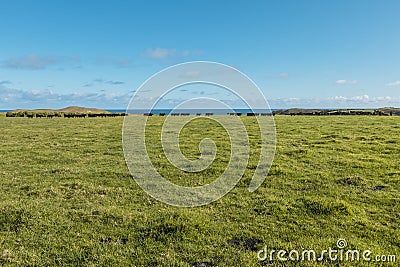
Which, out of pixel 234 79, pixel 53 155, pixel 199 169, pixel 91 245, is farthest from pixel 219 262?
pixel 53 155

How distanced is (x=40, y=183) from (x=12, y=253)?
620cm

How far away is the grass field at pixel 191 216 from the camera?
7.33 m

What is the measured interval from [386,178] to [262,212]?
725 cm

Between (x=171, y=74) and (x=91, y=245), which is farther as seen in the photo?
(x=171, y=74)

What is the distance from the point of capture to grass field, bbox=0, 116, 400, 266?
733 cm

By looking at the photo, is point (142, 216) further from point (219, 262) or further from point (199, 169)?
point (199, 169)

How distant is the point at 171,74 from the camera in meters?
10.7

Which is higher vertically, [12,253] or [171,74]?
[171,74]

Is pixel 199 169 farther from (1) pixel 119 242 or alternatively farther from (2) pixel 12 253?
(2) pixel 12 253

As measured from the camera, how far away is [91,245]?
7.61 metres

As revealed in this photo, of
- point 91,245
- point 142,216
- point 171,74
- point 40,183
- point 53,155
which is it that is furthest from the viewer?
point 53,155

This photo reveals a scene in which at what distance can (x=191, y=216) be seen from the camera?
9.34 m

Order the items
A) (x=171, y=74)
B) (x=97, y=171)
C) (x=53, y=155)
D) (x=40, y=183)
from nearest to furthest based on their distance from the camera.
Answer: (x=171, y=74) < (x=40, y=183) < (x=97, y=171) < (x=53, y=155)

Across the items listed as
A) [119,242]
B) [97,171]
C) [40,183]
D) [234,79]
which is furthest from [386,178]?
[40,183]
